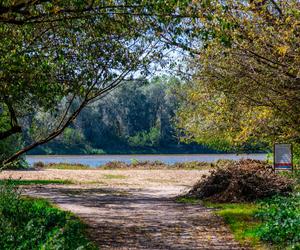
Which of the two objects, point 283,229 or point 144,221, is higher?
point 283,229

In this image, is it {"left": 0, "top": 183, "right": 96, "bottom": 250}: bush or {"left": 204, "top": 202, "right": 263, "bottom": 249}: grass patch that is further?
{"left": 204, "top": 202, "right": 263, "bottom": 249}: grass patch

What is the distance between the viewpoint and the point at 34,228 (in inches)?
380

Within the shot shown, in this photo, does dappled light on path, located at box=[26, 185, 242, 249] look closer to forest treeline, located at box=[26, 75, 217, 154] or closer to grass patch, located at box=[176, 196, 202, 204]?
grass patch, located at box=[176, 196, 202, 204]

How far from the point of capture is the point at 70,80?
1645 cm

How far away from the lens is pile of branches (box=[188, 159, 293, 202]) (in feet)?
55.6

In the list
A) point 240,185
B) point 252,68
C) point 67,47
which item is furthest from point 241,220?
point 67,47

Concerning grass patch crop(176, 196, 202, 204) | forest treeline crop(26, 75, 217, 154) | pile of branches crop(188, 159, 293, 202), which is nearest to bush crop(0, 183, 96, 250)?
grass patch crop(176, 196, 202, 204)

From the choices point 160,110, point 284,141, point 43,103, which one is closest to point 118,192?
point 43,103

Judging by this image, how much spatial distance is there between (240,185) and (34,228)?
9101mm

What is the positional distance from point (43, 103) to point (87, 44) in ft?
8.94

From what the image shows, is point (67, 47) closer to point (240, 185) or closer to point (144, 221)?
point (144, 221)

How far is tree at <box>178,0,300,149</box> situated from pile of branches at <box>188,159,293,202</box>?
1427mm

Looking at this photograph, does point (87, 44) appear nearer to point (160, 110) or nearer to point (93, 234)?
point (93, 234)

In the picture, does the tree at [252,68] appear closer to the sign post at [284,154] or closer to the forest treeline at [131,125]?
the sign post at [284,154]
